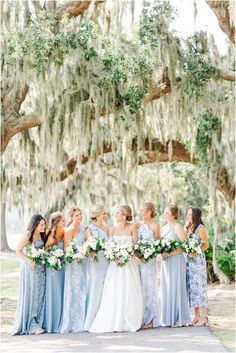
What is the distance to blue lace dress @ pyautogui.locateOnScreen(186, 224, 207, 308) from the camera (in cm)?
796

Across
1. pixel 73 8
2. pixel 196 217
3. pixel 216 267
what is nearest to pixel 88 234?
pixel 196 217

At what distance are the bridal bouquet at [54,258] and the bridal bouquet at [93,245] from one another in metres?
0.33

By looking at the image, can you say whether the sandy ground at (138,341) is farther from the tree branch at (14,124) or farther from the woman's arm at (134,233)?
the tree branch at (14,124)

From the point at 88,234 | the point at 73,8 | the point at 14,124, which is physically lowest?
the point at 88,234

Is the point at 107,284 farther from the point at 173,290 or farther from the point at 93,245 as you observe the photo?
the point at 173,290

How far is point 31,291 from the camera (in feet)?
24.3

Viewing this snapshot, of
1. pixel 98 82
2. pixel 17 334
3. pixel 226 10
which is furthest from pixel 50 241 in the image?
pixel 226 10

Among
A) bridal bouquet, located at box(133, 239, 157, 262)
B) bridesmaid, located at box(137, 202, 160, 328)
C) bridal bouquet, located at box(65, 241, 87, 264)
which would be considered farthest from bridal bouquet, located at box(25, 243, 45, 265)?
bridesmaid, located at box(137, 202, 160, 328)

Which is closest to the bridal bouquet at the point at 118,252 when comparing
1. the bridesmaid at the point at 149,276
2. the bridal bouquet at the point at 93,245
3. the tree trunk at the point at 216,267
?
the bridal bouquet at the point at 93,245

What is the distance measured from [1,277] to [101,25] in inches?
340

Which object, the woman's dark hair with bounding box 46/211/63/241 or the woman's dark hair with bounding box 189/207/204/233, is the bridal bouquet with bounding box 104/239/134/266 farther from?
the woman's dark hair with bounding box 189/207/204/233

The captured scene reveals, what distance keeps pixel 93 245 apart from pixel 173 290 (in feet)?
4.27

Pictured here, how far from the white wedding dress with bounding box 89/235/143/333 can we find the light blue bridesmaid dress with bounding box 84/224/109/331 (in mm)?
71

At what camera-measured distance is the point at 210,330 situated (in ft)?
24.8
